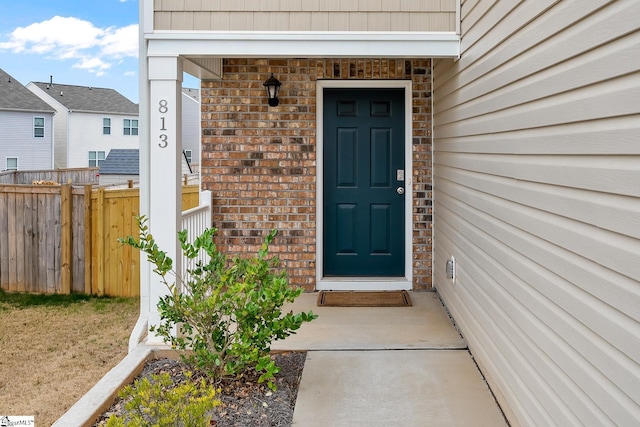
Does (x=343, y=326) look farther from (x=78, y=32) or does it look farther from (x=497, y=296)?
(x=78, y=32)

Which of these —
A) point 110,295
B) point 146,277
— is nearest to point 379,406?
point 146,277

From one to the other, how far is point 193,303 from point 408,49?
93.7 inches

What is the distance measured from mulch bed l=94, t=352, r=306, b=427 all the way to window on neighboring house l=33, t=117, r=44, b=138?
23085 millimetres

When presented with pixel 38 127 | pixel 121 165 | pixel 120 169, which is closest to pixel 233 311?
pixel 120 169

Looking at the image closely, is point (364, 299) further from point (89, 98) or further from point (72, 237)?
point (89, 98)

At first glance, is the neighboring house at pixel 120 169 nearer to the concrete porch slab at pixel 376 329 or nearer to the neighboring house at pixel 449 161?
the neighboring house at pixel 449 161

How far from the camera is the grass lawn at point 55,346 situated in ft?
12.8

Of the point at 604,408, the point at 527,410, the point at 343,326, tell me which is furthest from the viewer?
the point at 343,326

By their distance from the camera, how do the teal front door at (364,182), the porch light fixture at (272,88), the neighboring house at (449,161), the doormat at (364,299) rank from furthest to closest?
the teal front door at (364,182)
the porch light fixture at (272,88)
the doormat at (364,299)
the neighboring house at (449,161)

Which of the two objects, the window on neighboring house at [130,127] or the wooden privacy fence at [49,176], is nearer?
the wooden privacy fence at [49,176]

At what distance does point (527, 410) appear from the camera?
111 inches

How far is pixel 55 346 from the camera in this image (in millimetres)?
5055

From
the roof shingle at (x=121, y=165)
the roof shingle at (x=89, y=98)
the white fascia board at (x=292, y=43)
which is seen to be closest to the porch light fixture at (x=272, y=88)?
the white fascia board at (x=292, y=43)

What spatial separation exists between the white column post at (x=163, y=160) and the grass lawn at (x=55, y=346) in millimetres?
656
